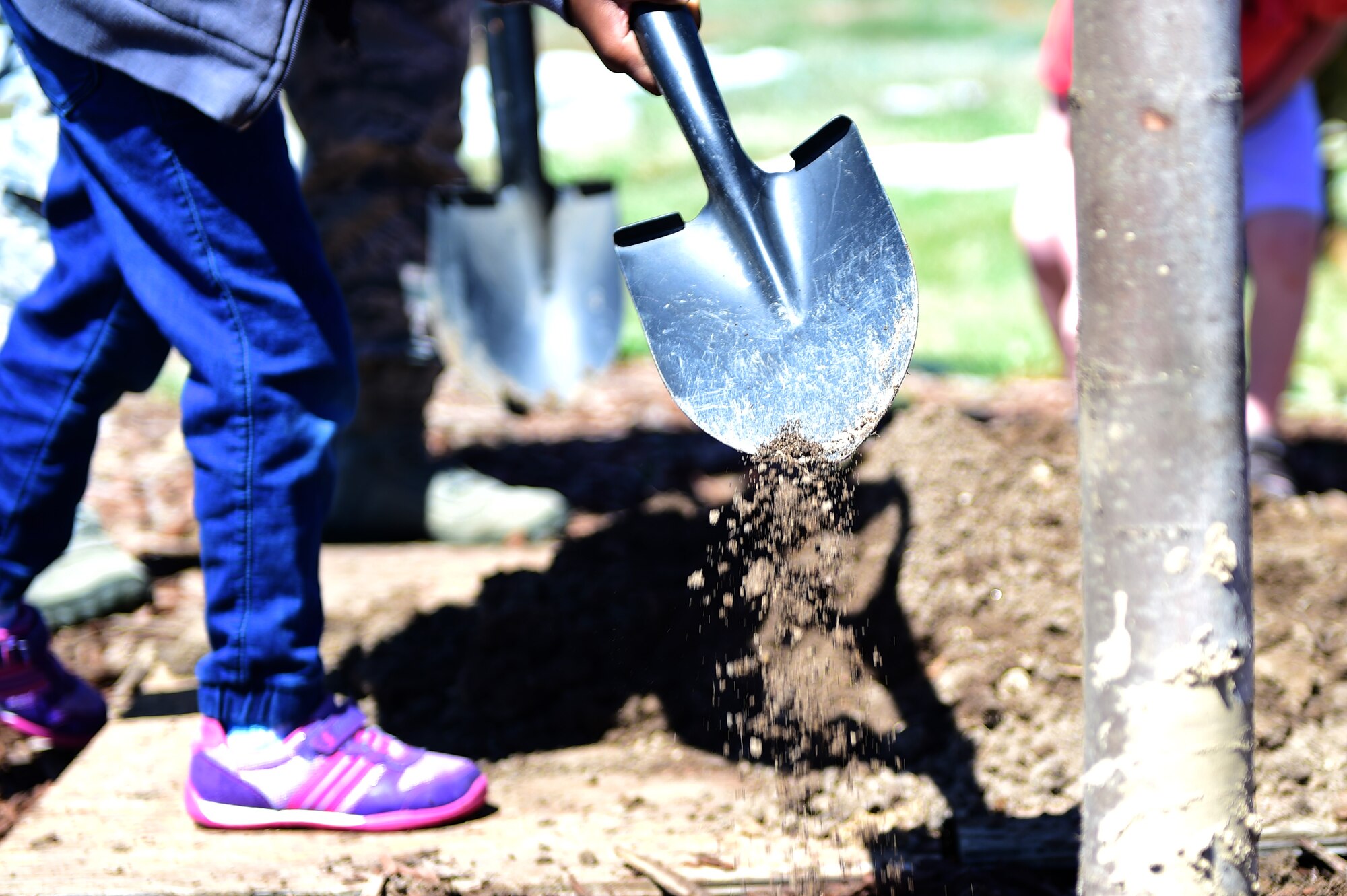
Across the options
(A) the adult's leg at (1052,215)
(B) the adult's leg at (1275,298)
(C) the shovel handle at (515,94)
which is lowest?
(B) the adult's leg at (1275,298)

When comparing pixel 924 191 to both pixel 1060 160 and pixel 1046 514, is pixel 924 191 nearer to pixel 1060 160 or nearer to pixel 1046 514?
pixel 1060 160

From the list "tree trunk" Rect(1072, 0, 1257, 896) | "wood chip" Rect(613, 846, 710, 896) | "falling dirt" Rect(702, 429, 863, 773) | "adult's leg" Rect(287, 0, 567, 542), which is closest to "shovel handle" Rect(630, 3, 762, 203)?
"falling dirt" Rect(702, 429, 863, 773)

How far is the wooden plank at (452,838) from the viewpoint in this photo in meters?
1.51

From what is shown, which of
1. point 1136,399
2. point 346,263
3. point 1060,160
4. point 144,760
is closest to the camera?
point 1136,399

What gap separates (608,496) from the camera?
314 cm

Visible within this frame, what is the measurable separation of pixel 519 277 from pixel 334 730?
5.41 ft

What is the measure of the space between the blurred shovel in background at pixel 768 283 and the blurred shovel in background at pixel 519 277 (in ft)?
4.96

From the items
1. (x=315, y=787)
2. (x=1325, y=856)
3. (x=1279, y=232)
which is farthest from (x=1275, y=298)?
(x=315, y=787)

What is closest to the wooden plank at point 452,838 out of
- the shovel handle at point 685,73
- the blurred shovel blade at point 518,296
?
the shovel handle at point 685,73

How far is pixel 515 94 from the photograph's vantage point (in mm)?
3137

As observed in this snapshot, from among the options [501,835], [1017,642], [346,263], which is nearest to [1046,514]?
[1017,642]

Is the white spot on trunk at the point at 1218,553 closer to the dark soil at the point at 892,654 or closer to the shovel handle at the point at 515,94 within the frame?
the dark soil at the point at 892,654

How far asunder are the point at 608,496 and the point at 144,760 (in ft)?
4.81

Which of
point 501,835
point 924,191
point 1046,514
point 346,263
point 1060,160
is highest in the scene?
point 924,191
